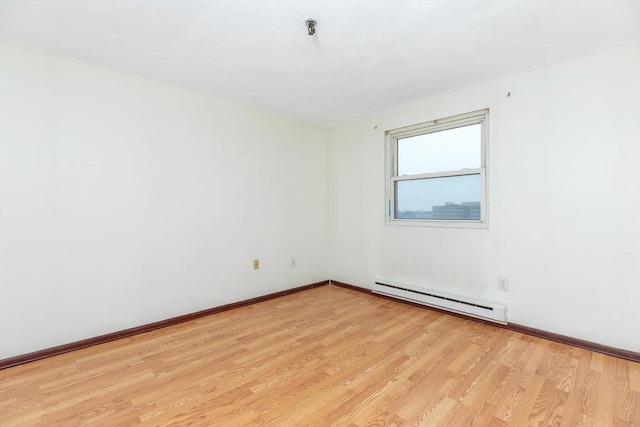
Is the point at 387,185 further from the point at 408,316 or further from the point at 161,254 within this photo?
the point at 161,254

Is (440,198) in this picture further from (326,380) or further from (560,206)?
(326,380)

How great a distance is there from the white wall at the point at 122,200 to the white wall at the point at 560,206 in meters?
2.00

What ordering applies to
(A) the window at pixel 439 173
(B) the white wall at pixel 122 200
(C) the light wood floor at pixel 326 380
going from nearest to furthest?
(C) the light wood floor at pixel 326 380
(B) the white wall at pixel 122 200
(A) the window at pixel 439 173

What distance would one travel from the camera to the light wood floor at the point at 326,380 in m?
1.56

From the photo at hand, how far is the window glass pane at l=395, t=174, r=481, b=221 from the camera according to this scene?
2998mm

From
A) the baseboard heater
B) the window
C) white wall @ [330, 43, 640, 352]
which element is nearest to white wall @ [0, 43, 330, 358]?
the baseboard heater

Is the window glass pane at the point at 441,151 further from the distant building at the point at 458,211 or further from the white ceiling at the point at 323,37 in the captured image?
the white ceiling at the point at 323,37

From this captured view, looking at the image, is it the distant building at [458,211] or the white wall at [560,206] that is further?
the distant building at [458,211]

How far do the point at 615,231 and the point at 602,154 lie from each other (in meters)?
0.58

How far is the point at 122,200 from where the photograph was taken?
2.53 m

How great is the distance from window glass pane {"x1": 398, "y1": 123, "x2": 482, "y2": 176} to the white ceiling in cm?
53

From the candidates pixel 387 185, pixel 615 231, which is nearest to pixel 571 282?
pixel 615 231

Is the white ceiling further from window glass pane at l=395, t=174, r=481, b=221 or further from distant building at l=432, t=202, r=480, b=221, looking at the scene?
distant building at l=432, t=202, r=480, b=221

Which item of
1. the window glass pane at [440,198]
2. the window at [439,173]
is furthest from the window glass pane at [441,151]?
the window glass pane at [440,198]
